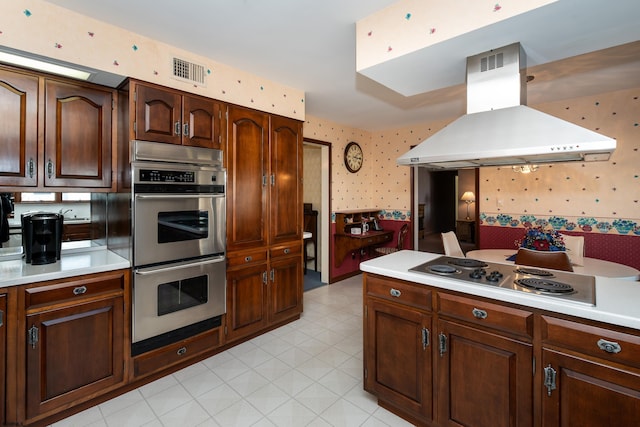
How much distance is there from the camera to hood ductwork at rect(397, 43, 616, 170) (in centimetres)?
156

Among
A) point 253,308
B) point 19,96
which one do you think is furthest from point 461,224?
point 19,96

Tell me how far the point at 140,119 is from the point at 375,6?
181 cm

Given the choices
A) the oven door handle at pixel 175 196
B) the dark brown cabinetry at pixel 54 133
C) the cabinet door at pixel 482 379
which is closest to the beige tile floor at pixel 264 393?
the cabinet door at pixel 482 379

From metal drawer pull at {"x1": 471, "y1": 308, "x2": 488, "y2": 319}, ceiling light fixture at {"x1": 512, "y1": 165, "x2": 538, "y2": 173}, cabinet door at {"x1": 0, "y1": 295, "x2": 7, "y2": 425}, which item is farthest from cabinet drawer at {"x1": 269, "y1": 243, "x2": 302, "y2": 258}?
ceiling light fixture at {"x1": 512, "y1": 165, "x2": 538, "y2": 173}

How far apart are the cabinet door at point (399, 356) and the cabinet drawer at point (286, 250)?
1.38 metres

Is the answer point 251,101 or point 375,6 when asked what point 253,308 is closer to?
point 251,101

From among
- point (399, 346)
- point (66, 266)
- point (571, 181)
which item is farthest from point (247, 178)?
point (571, 181)

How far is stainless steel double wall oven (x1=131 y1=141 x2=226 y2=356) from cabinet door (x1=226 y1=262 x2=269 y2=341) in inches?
4.2

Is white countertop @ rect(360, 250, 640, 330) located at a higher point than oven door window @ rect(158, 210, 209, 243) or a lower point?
lower

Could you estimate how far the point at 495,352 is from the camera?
4.79 ft

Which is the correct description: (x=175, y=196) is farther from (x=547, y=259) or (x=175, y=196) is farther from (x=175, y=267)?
(x=547, y=259)

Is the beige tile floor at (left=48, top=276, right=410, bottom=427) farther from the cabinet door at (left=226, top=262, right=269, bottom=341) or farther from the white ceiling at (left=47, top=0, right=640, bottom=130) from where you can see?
the white ceiling at (left=47, top=0, right=640, bottom=130)

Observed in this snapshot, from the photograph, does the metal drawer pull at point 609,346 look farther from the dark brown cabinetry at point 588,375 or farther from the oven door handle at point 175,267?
the oven door handle at point 175,267

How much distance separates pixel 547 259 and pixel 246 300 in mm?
2644
